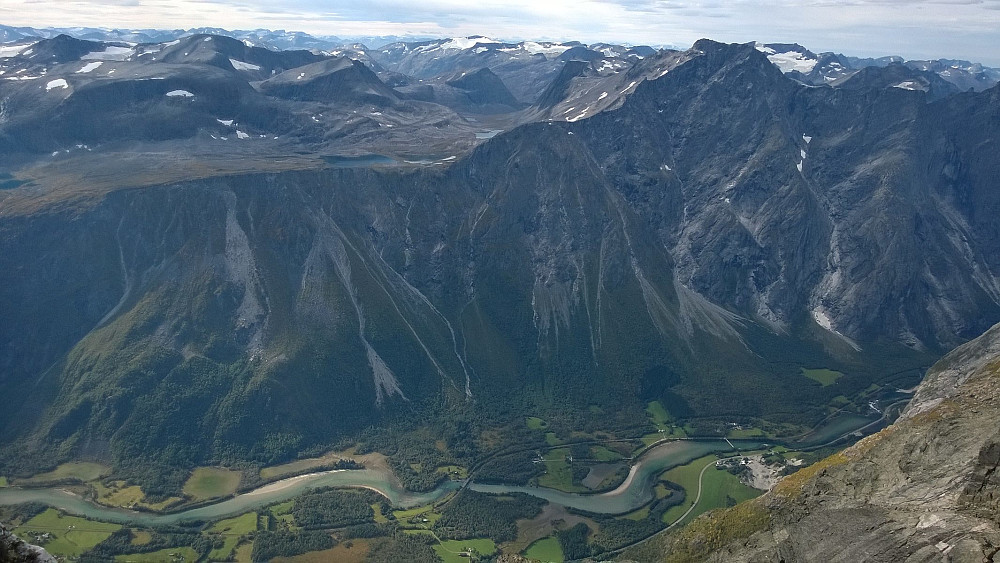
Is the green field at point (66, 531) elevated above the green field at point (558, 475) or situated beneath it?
elevated above

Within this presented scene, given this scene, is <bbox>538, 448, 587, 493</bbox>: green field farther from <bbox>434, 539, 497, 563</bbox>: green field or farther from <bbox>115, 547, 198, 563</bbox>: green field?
<bbox>115, 547, 198, 563</bbox>: green field

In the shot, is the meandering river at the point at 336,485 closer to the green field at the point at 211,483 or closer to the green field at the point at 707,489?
the green field at the point at 211,483

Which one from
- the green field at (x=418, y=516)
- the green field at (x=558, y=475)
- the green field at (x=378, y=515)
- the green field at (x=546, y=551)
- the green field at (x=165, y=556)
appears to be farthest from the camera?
the green field at (x=558, y=475)

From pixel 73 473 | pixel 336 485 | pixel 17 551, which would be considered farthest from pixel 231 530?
pixel 17 551

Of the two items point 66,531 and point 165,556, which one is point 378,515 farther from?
point 66,531

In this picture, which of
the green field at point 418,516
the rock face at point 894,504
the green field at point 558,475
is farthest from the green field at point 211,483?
the rock face at point 894,504

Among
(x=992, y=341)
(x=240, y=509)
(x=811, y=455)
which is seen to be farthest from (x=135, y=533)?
(x=992, y=341)

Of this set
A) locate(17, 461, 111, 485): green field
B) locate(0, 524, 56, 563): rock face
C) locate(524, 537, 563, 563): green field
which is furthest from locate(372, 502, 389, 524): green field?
locate(0, 524, 56, 563): rock face
